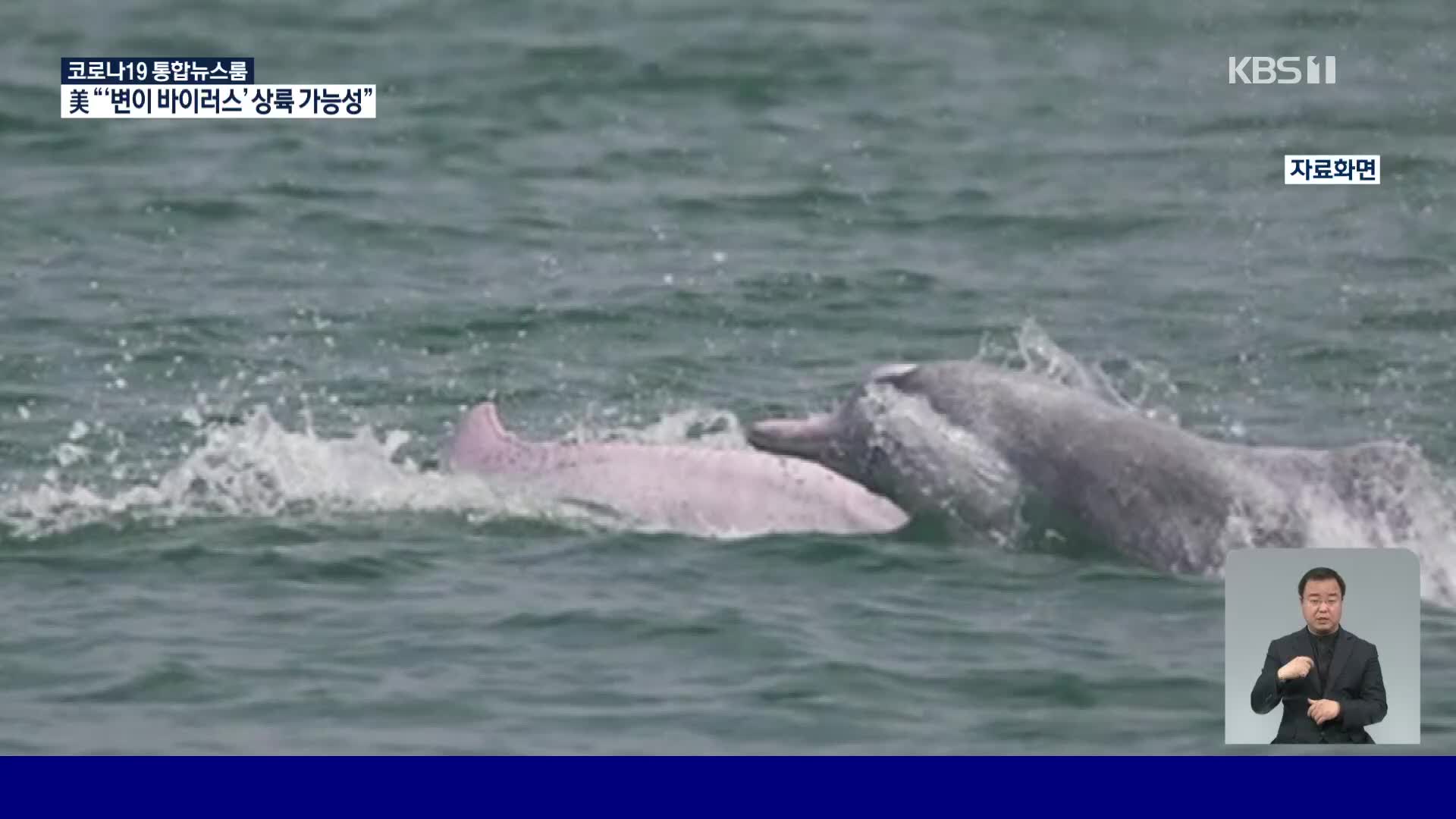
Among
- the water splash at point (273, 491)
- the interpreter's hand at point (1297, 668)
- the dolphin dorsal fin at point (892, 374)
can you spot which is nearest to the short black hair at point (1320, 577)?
the interpreter's hand at point (1297, 668)

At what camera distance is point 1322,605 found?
12188mm

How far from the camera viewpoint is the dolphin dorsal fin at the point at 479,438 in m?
16.4

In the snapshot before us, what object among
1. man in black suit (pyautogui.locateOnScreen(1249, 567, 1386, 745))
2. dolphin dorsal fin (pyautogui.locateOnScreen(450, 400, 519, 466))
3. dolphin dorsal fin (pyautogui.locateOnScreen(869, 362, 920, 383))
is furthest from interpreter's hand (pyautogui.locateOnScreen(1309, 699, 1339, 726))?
dolphin dorsal fin (pyautogui.locateOnScreen(450, 400, 519, 466))

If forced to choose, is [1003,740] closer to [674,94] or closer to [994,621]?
[994,621]

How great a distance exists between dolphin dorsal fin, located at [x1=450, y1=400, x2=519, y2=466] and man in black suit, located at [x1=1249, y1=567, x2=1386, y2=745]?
5.57m

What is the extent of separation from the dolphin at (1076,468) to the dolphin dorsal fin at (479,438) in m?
1.87

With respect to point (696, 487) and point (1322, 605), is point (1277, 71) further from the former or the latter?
point (1322, 605)

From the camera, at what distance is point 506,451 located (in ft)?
53.7

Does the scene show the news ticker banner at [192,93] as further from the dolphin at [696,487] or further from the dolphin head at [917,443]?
the dolphin head at [917,443]

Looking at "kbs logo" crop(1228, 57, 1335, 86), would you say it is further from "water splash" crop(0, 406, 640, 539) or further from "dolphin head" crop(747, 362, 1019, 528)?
"dolphin head" crop(747, 362, 1019, 528)

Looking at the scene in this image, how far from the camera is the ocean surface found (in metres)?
13.7

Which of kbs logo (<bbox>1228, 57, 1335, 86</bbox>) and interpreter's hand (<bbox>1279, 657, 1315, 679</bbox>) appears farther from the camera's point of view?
kbs logo (<bbox>1228, 57, 1335, 86</bbox>)

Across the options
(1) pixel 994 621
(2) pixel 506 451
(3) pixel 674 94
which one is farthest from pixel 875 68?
(1) pixel 994 621

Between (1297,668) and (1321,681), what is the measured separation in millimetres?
120
